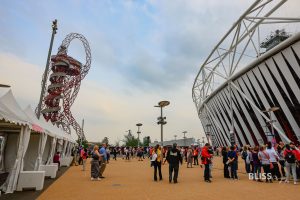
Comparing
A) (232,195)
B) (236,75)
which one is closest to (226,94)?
(236,75)

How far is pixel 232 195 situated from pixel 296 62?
23.2 m

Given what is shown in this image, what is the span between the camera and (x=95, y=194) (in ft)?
27.7

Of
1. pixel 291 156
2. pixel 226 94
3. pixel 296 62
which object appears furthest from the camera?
pixel 226 94

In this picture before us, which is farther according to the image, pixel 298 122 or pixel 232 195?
pixel 298 122

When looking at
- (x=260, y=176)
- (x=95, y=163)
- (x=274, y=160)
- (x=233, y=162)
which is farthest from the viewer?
(x=95, y=163)

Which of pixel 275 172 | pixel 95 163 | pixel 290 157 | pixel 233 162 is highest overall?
pixel 290 157

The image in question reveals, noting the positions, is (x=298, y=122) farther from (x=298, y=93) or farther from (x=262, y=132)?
(x=262, y=132)

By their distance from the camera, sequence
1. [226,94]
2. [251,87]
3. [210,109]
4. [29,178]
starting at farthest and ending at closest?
[210,109] → [226,94] → [251,87] → [29,178]

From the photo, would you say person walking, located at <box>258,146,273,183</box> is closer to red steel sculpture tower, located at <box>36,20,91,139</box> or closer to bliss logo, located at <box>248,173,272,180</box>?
bliss logo, located at <box>248,173,272,180</box>

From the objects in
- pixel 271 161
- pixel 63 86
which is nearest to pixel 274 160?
pixel 271 161

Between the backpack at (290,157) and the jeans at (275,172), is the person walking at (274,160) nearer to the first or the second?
the jeans at (275,172)

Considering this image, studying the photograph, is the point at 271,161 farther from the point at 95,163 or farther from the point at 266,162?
the point at 95,163

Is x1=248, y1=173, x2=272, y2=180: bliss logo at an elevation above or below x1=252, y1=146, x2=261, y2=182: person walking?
below

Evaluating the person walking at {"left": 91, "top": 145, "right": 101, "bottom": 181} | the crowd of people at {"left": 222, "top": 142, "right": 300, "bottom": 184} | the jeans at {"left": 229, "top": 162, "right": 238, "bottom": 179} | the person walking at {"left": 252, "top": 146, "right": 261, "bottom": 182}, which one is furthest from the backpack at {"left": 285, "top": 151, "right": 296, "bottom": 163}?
the person walking at {"left": 91, "top": 145, "right": 101, "bottom": 181}
